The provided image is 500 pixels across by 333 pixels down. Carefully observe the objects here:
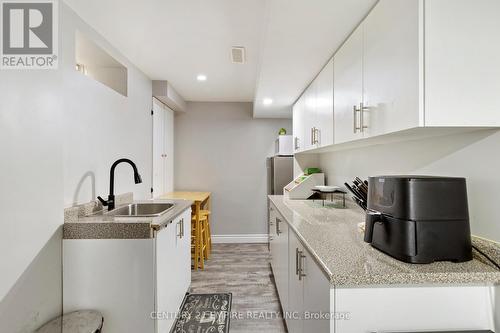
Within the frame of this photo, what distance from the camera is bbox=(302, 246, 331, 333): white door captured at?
1.00 metres

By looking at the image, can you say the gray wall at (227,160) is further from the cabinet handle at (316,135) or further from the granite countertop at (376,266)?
the granite countertop at (376,266)

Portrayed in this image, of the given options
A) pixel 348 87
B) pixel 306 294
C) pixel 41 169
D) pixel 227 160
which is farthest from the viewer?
pixel 227 160

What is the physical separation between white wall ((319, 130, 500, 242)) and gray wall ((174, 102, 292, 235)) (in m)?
2.85

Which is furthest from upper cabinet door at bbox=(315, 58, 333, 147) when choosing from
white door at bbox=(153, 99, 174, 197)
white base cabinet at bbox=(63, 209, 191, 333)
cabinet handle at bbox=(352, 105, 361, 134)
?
white door at bbox=(153, 99, 174, 197)

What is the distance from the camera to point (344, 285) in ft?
3.06

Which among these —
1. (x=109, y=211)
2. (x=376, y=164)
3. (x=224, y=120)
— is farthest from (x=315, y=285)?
(x=224, y=120)

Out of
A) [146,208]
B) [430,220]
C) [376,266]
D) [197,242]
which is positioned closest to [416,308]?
[376,266]

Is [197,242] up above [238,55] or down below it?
below

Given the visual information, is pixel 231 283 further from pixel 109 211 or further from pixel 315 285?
pixel 315 285

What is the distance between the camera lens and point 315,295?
1.14 meters

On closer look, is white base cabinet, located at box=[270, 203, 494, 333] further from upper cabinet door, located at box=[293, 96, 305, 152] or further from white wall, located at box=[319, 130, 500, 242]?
upper cabinet door, located at box=[293, 96, 305, 152]

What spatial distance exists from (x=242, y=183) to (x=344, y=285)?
3.57m

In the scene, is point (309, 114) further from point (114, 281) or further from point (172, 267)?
point (114, 281)

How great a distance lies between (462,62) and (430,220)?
62cm
